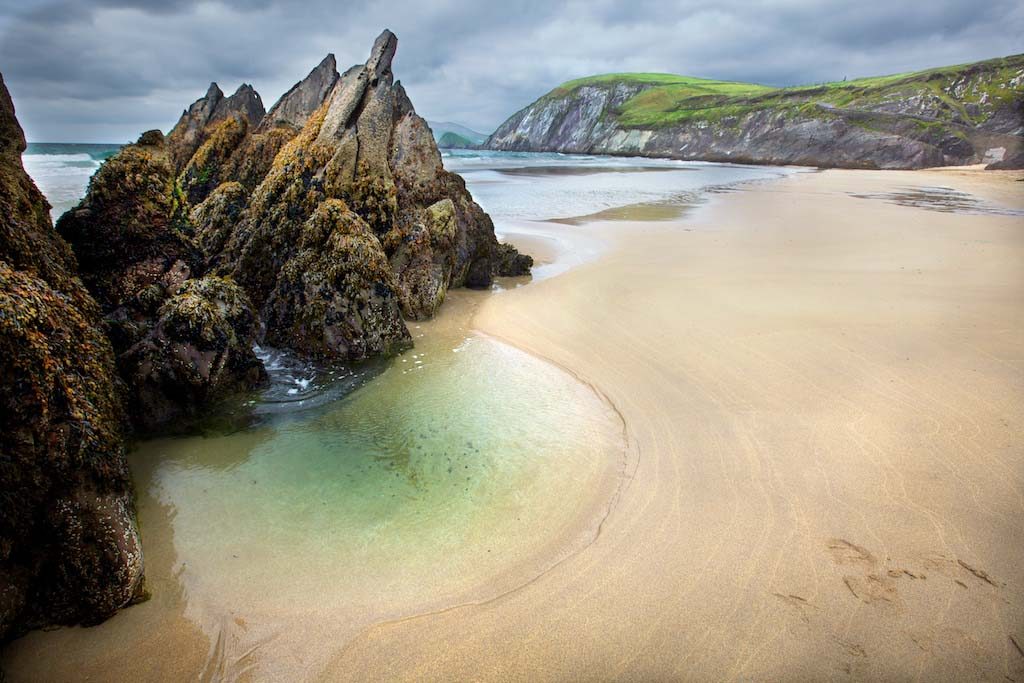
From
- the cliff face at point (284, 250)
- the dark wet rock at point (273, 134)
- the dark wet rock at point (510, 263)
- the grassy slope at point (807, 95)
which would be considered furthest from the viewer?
the grassy slope at point (807, 95)

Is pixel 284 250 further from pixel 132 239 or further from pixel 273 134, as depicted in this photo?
pixel 273 134

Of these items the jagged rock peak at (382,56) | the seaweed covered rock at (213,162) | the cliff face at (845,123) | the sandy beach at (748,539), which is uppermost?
the cliff face at (845,123)

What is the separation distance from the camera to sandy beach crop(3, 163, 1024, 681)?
110 inches

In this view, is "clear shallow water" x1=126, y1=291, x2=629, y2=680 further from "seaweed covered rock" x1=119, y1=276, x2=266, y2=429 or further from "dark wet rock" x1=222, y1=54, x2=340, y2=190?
"dark wet rock" x1=222, y1=54, x2=340, y2=190

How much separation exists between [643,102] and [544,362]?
115 m

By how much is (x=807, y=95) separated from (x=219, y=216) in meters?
87.4

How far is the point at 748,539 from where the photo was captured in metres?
3.61

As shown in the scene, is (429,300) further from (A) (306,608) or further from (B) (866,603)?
(B) (866,603)

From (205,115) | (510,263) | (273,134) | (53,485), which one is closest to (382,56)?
(273,134)

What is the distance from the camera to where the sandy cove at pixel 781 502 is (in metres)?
2.84

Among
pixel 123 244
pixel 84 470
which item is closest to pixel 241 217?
pixel 123 244

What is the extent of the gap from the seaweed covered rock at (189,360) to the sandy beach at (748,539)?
62.8 inches

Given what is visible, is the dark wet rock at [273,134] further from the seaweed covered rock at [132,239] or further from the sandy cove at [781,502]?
the sandy cove at [781,502]

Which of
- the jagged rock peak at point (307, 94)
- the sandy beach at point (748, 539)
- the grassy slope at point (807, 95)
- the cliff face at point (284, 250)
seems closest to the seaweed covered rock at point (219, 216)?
the cliff face at point (284, 250)
